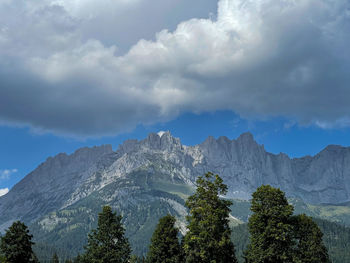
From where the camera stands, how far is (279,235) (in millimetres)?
54344

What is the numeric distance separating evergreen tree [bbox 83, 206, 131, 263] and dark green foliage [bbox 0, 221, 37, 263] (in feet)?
32.4

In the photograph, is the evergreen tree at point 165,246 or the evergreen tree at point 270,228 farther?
the evergreen tree at point 165,246

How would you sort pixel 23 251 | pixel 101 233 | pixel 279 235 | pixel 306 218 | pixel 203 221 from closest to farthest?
pixel 203 221
pixel 279 235
pixel 23 251
pixel 101 233
pixel 306 218

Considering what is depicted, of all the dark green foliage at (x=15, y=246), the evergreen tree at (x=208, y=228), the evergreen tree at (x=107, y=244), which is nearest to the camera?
the evergreen tree at (x=208, y=228)

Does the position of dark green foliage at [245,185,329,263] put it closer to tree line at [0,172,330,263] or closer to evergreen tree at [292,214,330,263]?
tree line at [0,172,330,263]

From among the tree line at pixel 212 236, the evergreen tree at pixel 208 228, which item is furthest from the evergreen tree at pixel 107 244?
the evergreen tree at pixel 208 228

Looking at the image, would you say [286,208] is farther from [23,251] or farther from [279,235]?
[23,251]

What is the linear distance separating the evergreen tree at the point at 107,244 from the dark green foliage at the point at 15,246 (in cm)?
988

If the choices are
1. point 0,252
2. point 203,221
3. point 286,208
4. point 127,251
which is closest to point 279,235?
point 286,208

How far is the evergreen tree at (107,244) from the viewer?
200 ft

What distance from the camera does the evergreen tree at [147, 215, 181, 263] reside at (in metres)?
62.6

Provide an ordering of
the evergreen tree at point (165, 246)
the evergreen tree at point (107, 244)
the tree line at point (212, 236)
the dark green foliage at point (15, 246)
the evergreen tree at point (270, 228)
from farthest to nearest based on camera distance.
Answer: the evergreen tree at point (165, 246) < the evergreen tree at point (107, 244) < the dark green foliage at point (15, 246) < the evergreen tree at point (270, 228) < the tree line at point (212, 236)

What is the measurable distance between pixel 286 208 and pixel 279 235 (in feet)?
15.3

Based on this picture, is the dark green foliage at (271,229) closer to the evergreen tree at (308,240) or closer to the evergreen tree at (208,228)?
the evergreen tree at (308,240)
